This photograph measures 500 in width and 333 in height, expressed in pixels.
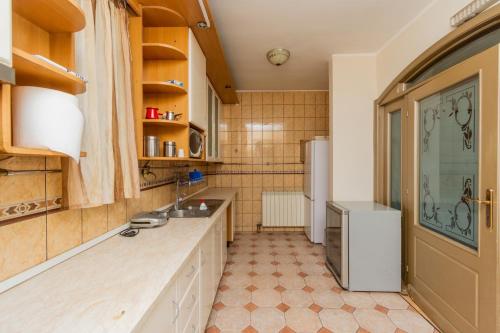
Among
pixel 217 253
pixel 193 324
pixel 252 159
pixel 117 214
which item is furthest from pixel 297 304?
pixel 252 159

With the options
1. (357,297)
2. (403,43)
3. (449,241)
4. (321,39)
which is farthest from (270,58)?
(357,297)

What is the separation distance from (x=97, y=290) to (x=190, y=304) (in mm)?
582

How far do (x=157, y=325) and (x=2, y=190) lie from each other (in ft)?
2.41

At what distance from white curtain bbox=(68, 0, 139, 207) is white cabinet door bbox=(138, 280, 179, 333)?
516 mm

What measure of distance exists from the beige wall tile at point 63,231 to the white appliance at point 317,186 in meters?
3.00

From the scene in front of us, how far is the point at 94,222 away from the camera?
1.31m

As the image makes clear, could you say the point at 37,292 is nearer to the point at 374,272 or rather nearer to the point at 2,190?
the point at 2,190

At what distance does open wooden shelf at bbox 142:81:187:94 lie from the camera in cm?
167

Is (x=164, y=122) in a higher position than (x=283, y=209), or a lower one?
higher

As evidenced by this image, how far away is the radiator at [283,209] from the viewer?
414cm

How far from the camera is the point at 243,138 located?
437cm

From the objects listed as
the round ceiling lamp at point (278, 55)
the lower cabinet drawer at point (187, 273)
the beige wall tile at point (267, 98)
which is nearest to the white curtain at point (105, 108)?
the lower cabinet drawer at point (187, 273)

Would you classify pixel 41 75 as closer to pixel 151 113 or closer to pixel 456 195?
pixel 151 113

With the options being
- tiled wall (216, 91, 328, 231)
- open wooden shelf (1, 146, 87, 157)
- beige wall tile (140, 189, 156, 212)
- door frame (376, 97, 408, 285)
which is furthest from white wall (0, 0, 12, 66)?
tiled wall (216, 91, 328, 231)
